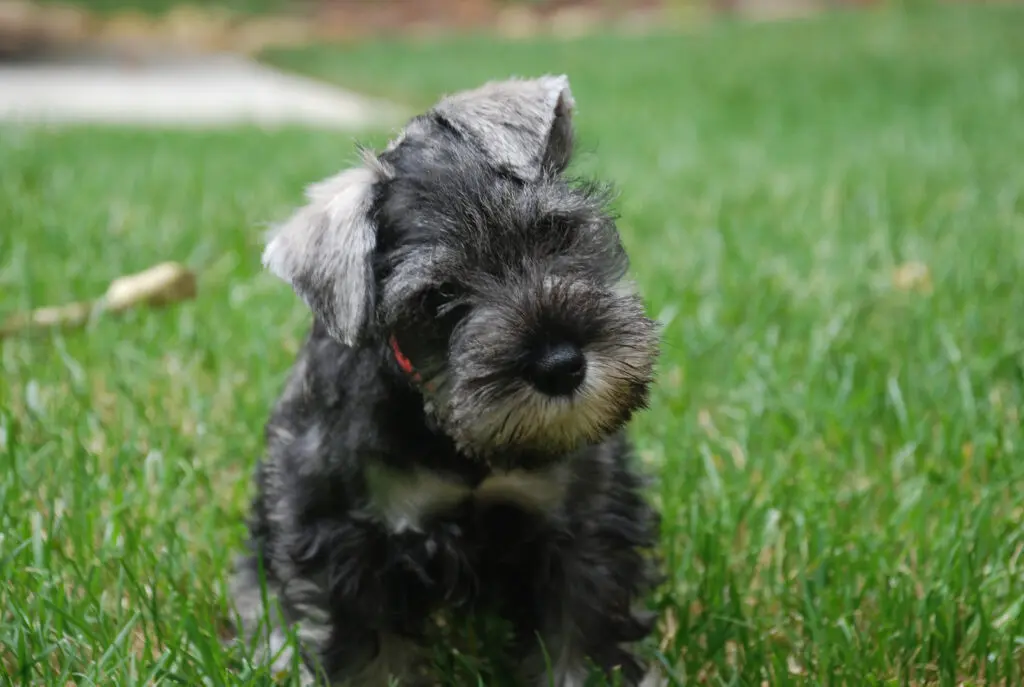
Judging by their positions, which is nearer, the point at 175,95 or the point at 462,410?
the point at 462,410

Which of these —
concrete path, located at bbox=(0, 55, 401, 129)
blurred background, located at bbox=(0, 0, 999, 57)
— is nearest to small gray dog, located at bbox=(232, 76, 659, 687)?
concrete path, located at bbox=(0, 55, 401, 129)

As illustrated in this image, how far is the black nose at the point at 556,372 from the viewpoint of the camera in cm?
206

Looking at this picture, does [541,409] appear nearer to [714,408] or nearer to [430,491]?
[430,491]

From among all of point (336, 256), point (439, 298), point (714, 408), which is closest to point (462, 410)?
point (439, 298)

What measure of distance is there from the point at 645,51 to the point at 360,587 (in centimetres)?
1309

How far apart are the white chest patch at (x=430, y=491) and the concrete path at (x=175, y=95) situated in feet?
26.7

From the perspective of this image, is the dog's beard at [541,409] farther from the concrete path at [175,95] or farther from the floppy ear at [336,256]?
the concrete path at [175,95]

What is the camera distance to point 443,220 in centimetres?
219

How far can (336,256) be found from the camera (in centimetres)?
224

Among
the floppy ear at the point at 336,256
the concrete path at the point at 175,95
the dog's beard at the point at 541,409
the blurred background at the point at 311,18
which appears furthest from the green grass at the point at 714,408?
the blurred background at the point at 311,18

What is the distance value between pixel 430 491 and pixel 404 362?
11.6 inches

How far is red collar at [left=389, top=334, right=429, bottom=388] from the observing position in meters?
2.27

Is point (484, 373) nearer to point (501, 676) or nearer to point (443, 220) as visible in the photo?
point (443, 220)

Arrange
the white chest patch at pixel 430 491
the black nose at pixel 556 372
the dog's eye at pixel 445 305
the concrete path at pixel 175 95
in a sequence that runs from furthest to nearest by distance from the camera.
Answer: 1. the concrete path at pixel 175 95
2. the white chest patch at pixel 430 491
3. the dog's eye at pixel 445 305
4. the black nose at pixel 556 372
